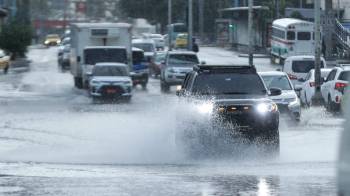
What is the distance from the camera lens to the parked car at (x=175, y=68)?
165ft

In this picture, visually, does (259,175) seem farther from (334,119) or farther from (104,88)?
(104,88)

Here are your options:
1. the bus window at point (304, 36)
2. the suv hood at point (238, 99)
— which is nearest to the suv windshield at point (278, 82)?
the suv hood at point (238, 99)

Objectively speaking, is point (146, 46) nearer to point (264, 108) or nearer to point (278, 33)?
point (278, 33)

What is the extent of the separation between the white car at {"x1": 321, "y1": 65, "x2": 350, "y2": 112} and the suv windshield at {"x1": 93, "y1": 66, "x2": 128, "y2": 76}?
1066 cm

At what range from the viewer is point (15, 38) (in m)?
85.0

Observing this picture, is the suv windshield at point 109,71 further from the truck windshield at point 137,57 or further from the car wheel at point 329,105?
the car wheel at point 329,105

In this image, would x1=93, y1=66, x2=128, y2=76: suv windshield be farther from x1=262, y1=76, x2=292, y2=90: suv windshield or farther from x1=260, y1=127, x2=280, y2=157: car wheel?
x1=260, y1=127, x2=280, y2=157: car wheel

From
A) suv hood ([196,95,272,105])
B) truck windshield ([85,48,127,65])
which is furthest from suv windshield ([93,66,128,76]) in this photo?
suv hood ([196,95,272,105])

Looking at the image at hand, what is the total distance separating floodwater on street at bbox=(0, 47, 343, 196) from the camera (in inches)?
606

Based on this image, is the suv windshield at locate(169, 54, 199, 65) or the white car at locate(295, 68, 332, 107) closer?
the white car at locate(295, 68, 332, 107)

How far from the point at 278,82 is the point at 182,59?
20.8 metres

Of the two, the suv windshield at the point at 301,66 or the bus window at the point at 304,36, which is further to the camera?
the bus window at the point at 304,36

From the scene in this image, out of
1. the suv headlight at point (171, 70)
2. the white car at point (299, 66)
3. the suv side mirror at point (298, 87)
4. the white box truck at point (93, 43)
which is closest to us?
the suv side mirror at point (298, 87)

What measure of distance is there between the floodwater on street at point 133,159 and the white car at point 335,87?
0.42m
